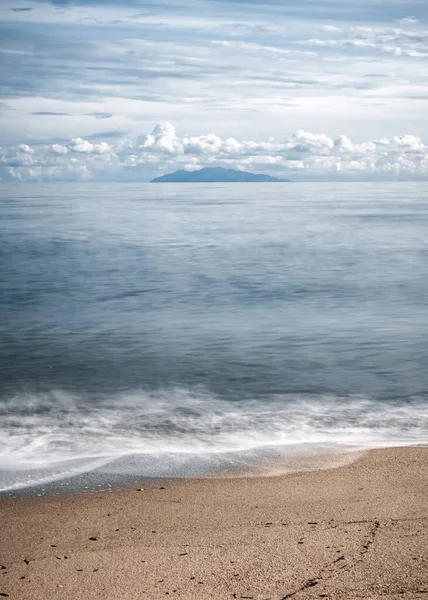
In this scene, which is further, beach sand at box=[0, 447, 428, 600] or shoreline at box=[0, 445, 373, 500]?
shoreline at box=[0, 445, 373, 500]

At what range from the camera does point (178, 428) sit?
9672 mm

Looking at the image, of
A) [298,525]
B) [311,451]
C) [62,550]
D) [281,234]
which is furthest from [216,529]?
[281,234]

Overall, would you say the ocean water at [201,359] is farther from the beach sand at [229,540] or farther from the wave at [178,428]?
the beach sand at [229,540]

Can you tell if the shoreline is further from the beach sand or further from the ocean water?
the beach sand

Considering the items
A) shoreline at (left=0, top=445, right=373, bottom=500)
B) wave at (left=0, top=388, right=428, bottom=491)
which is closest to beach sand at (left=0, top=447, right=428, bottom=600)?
shoreline at (left=0, top=445, right=373, bottom=500)

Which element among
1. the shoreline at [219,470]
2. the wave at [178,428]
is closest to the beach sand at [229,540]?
the shoreline at [219,470]

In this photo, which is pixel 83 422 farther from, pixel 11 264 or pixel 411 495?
pixel 11 264

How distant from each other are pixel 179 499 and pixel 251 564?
157cm

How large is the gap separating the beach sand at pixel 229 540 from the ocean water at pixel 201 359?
102 centimetres

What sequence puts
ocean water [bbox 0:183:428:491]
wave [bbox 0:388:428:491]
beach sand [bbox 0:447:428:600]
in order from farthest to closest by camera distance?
ocean water [bbox 0:183:428:491] → wave [bbox 0:388:428:491] → beach sand [bbox 0:447:428:600]

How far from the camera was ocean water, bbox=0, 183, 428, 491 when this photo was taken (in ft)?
29.1

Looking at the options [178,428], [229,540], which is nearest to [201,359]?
[178,428]

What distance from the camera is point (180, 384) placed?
1246 cm

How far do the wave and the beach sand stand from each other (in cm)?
100
